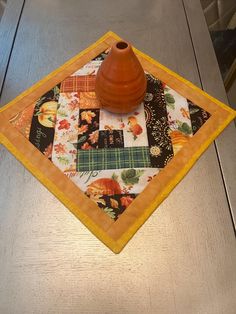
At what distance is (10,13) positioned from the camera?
0.81 m

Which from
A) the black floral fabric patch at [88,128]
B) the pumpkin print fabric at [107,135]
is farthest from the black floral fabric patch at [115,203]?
the black floral fabric patch at [88,128]

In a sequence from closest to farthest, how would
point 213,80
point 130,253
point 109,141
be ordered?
point 130,253, point 109,141, point 213,80

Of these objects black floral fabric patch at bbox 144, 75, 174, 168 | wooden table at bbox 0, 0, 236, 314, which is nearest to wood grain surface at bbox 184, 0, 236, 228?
wooden table at bbox 0, 0, 236, 314

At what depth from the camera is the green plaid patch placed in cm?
54

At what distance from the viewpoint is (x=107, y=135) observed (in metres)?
0.58

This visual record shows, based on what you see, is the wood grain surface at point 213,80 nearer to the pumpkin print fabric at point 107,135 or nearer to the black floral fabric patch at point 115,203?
the pumpkin print fabric at point 107,135

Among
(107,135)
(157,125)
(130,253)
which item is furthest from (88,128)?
(130,253)

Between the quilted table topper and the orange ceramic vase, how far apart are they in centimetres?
5

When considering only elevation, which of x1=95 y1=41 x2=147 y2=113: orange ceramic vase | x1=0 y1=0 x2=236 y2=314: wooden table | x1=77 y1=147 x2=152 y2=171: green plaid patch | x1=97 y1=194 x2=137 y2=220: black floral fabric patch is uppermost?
x1=95 y1=41 x2=147 y2=113: orange ceramic vase

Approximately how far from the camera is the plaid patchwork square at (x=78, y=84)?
2.14 ft

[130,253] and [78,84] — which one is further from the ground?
[78,84]

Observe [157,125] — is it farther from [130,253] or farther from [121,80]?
[130,253]

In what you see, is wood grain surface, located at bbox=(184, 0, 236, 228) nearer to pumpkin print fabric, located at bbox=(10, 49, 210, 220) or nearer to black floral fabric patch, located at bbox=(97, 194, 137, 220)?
pumpkin print fabric, located at bbox=(10, 49, 210, 220)

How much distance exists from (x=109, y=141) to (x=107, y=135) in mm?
16
